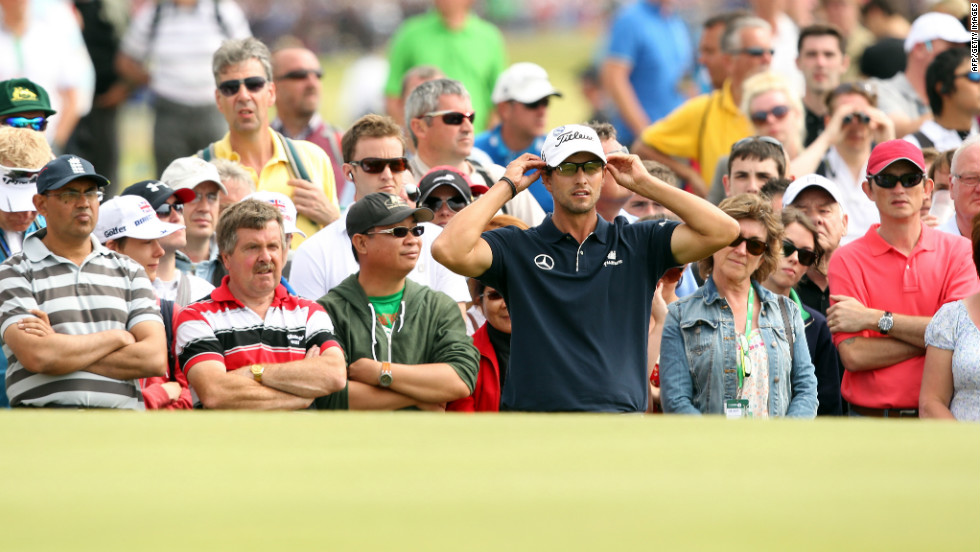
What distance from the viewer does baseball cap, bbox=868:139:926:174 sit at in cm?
635

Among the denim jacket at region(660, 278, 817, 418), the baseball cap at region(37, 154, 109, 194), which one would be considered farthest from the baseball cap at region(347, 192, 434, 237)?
the denim jacket at region(660, 278, 817, 418)

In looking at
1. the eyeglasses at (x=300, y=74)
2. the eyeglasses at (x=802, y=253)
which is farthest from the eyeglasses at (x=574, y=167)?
the eyeglasses at (x=300, y=74)

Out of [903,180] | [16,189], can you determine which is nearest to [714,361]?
[903,180]

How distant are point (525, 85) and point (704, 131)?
56.7 inches

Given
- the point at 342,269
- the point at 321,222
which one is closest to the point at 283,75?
the point at 321,222

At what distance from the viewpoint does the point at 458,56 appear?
10688 millimetres

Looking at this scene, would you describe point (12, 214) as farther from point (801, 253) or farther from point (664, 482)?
point (664, 482)

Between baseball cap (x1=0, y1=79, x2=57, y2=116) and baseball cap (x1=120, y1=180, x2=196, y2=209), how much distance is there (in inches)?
35.4

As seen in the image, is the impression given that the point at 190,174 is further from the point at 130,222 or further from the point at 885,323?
the point at 885,323

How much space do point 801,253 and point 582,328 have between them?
1.90m

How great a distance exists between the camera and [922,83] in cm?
953

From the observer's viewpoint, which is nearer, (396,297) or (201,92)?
(396,297)

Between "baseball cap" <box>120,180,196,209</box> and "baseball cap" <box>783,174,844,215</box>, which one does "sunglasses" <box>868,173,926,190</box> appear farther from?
"baseball cap" <box>120,180,196,209</box>

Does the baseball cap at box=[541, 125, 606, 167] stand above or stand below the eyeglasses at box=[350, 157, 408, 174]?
below
